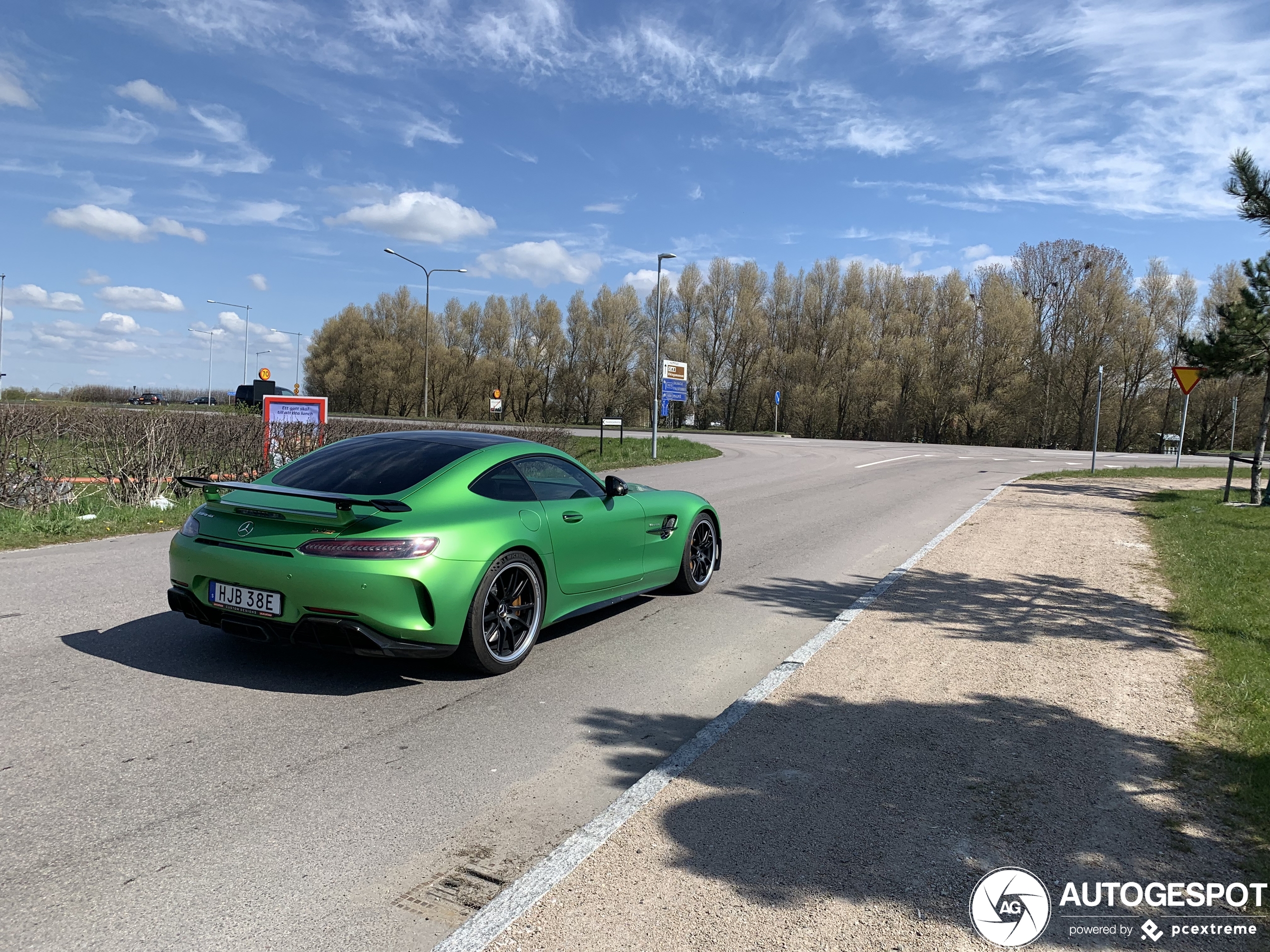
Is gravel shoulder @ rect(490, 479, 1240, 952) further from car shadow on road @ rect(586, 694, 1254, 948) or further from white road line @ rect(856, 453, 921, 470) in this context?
white road line @ rect(856, 453, 921, 470)

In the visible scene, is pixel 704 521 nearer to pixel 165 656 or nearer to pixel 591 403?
pixel 165 656

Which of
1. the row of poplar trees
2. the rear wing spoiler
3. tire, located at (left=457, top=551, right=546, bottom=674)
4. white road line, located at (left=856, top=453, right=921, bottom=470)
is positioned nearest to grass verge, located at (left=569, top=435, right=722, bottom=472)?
white road line, located at (left=856, top=453, right=921, bottom=470)

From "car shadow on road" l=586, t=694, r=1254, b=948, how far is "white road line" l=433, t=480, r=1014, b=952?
91mm

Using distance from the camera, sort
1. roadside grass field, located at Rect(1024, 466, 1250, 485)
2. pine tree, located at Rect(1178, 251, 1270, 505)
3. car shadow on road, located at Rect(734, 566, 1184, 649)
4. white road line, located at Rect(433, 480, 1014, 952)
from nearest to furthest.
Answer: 1. white road line, located at Rect(433, 480, 1014, 952)
2. car shadow on road, located at Rect(734, 566, 1184, 649)
3. pine tree, located at Rect(1178, 251, 1270, 505)
4. roadside grass field, located at Rect(1024, 466, 1250, 485)

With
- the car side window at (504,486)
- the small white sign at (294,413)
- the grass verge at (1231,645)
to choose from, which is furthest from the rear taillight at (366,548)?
the small white sign at (294,413)

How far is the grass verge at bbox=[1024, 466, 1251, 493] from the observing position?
2275cm

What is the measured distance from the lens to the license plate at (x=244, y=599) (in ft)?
14.7

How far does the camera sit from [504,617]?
506 cm

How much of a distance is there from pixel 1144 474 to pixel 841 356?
43.9 metres

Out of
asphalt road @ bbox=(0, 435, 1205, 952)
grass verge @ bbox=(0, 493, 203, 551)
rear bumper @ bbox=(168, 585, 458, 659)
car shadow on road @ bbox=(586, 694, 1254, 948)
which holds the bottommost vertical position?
grass verge @ bbox=(0, 493, 203, 551)

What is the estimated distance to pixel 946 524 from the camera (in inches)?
500

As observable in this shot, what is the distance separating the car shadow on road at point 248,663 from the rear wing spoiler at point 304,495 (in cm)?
96

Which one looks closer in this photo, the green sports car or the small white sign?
the green sports car

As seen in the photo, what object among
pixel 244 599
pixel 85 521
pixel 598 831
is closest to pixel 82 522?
pixel 85 521
